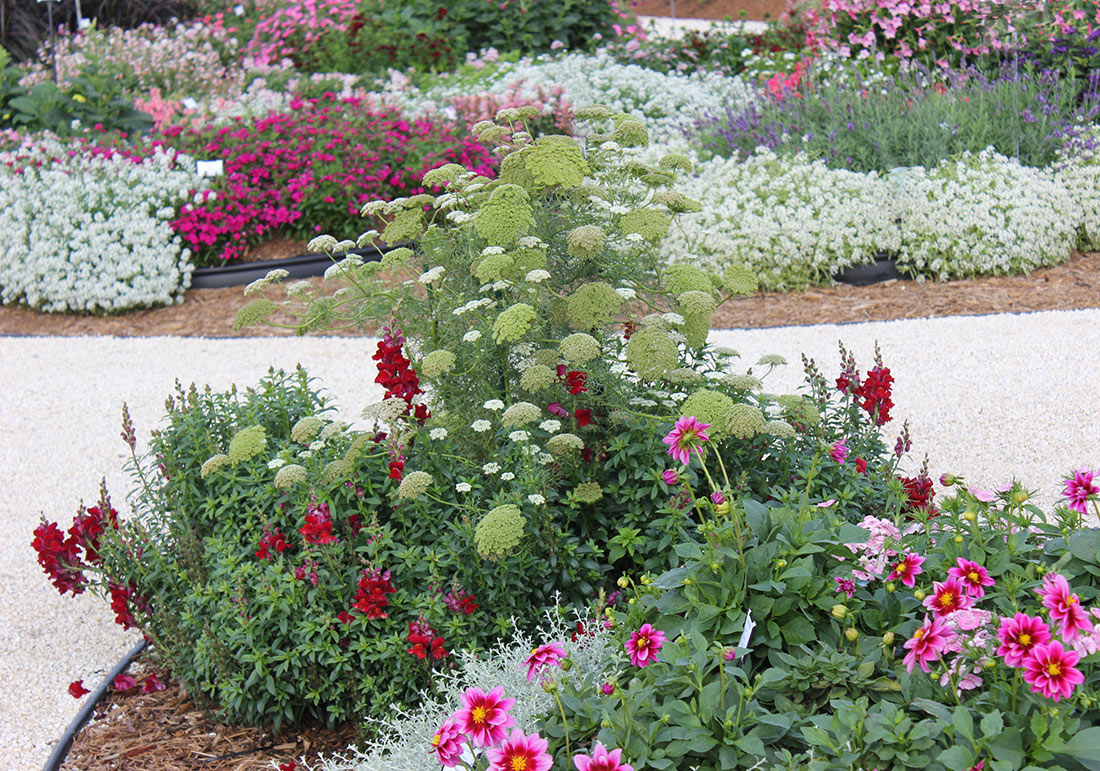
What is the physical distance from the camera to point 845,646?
6.32 ft

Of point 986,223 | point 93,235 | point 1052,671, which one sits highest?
point 1052,671

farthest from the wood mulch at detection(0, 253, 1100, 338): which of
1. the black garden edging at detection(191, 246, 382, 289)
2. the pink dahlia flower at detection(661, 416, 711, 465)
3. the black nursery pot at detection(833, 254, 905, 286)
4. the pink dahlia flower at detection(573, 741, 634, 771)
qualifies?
the pink dahlia flower at detection(573, 741, 634, 771)

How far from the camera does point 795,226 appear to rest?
6133mm

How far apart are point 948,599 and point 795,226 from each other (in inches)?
186

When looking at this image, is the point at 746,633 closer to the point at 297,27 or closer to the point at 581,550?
the point at 581,550

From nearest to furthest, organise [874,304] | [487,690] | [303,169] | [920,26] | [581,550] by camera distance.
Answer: [487,690] → [581,550] → [874,304] → [303,169] → [920,26]

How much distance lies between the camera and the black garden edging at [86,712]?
269 cm

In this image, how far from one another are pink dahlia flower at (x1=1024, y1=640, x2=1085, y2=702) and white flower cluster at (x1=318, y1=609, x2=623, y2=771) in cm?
77

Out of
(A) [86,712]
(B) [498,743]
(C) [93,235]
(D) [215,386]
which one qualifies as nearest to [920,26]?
(D) [215,386]

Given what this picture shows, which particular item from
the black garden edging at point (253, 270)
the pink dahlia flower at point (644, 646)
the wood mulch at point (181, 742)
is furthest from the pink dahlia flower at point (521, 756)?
the black garden edging at point (253, 270)

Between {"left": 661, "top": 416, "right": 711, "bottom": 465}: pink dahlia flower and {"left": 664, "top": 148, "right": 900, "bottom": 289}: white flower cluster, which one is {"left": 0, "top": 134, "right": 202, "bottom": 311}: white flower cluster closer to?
{"left": 664, "top": 148, "right": 900, "bottom": 289}: white flower cluster

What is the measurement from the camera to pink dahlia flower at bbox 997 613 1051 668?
1.49 meters

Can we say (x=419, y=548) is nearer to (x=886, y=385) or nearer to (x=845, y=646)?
(x=845, y=646)

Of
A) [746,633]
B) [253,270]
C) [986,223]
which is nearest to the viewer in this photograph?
[746,633]
